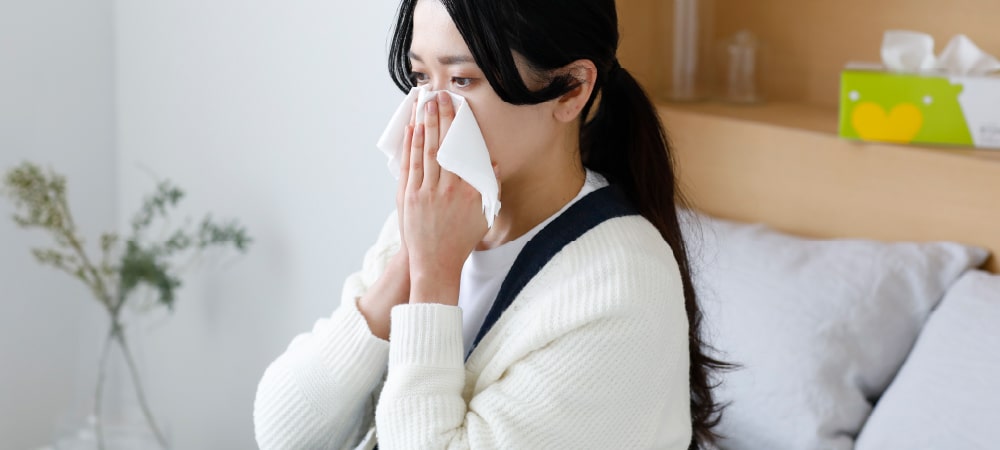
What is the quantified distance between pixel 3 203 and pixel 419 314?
1.39 m

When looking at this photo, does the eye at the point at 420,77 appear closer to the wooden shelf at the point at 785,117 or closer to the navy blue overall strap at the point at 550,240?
the navy blue overall strap at the point at 550,240

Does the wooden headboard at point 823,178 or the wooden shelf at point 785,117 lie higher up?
the wooden shelf at point 785,117

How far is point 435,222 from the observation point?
109 centimetres

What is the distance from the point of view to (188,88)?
213cm

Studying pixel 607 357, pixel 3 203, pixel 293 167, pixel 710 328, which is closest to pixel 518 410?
pixel 607 357

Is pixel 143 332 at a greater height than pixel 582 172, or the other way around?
pixel 582 172

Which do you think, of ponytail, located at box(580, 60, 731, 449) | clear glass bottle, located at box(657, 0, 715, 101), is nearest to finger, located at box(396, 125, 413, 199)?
ponytail, located at box(580, 60, 731, 449)

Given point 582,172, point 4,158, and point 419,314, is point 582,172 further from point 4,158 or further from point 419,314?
point 4,158

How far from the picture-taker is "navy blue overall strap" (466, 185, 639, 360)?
43.8 inches

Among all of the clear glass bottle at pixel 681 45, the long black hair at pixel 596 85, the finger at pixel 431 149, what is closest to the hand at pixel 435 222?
the finger at pixel 431 149

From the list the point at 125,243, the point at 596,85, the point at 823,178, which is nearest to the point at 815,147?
the point at 823,178

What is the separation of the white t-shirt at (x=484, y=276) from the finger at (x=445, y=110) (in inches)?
6.6

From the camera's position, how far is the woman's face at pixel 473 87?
3.40 ft

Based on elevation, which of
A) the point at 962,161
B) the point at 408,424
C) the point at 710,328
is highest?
the point at 962,161
